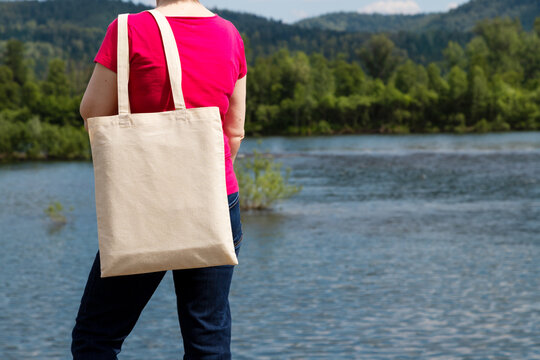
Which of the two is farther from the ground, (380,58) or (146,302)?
(146,302)

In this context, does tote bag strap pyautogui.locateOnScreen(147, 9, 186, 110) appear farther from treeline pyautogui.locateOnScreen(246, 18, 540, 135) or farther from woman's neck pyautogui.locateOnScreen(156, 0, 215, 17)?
treeline pyautogui.locateOnScreen(246, 18, 540, 135)

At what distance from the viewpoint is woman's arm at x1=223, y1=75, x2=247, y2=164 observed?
7.80ft

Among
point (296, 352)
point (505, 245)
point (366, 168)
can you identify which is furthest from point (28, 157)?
point (296, 352)

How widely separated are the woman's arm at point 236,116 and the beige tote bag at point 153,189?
11.9 inches

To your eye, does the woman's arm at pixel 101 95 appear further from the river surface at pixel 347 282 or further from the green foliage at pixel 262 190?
the green foliage at pixel 262 190

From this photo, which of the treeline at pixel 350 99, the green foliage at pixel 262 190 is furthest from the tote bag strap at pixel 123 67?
the treeline at pixel 350 99

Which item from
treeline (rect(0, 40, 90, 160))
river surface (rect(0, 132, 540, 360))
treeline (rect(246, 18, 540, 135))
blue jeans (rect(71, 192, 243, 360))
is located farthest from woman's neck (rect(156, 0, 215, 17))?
treeline (rect(246, 18, 540, 135))

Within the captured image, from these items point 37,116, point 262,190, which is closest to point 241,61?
point 262,190

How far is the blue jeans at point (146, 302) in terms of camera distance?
Answer: 7.20ft

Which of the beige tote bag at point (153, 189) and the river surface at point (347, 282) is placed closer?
the beige tote bag at point (153, 189)

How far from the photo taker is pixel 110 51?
211cm

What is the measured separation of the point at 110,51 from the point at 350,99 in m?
95.0

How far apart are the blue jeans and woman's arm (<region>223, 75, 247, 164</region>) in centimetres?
23

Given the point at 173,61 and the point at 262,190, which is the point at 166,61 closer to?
the point at 173,61
